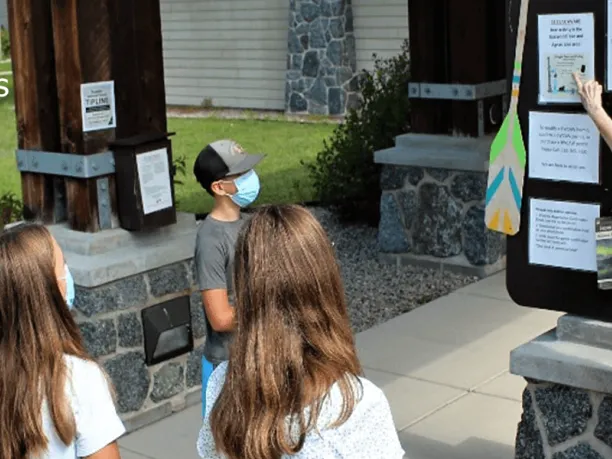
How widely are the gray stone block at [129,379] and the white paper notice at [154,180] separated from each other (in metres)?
0.79

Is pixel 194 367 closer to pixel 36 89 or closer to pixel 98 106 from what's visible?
pixel 98 106

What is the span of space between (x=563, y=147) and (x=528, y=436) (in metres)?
1.15

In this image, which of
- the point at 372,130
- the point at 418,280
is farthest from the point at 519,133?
the point at 372,130

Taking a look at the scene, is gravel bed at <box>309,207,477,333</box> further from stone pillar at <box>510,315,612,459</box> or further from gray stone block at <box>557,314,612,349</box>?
gray stone block at <box>557,314,612,349</box>

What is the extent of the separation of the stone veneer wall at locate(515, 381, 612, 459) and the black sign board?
12.4 inches

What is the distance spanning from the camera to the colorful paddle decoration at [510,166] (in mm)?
3990

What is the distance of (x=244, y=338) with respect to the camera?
2.37 meters

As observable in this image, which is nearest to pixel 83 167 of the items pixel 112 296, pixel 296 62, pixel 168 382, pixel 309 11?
pixel 112 296

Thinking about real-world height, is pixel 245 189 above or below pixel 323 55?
below

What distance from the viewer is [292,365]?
2.32 metres

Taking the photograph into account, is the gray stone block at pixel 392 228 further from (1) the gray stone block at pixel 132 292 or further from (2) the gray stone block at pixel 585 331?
(2) the gray stone block at pixel 585 331

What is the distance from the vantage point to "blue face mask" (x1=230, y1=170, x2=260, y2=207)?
4.43m

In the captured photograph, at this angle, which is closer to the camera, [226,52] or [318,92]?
[318,92]

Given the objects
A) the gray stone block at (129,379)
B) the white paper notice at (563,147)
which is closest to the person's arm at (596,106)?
the white paper notice at (563,147)
